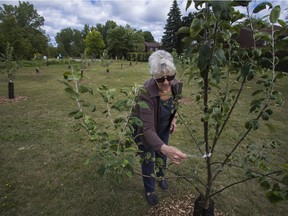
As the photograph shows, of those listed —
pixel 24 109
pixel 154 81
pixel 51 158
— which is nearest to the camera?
pixel 154 81

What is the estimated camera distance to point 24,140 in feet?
16.9

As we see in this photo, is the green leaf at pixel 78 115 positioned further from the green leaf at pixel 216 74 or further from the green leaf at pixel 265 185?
the green leaf at pixel 265 185

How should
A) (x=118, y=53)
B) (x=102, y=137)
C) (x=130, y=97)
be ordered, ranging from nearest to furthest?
1. (x=130, y=97)
2. (x=102, y=137)
3. (x=118, y=53)

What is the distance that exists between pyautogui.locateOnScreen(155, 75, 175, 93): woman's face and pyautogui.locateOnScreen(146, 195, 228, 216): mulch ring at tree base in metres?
1.70

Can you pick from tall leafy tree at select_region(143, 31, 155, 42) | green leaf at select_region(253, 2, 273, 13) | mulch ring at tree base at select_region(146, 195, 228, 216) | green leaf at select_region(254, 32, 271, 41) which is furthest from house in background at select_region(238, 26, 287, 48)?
tall leafy tree at select_region(143, 31, 155, 42)

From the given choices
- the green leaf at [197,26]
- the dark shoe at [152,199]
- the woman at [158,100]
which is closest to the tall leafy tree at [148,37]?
the dark shoe at [152,199]

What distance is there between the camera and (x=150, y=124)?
216cm

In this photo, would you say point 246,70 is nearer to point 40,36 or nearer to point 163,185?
point 163,185

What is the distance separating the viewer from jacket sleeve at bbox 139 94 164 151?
6.55 ft

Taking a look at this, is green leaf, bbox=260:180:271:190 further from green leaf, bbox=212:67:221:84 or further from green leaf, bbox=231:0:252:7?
green leaf, bbox=231:0:252:7

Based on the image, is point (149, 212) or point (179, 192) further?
point (179, 192)

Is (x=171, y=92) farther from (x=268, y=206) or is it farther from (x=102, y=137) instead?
(x=268, y=206)

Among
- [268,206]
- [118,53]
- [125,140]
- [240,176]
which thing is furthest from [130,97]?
[118,53]

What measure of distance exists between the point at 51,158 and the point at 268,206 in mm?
3964
